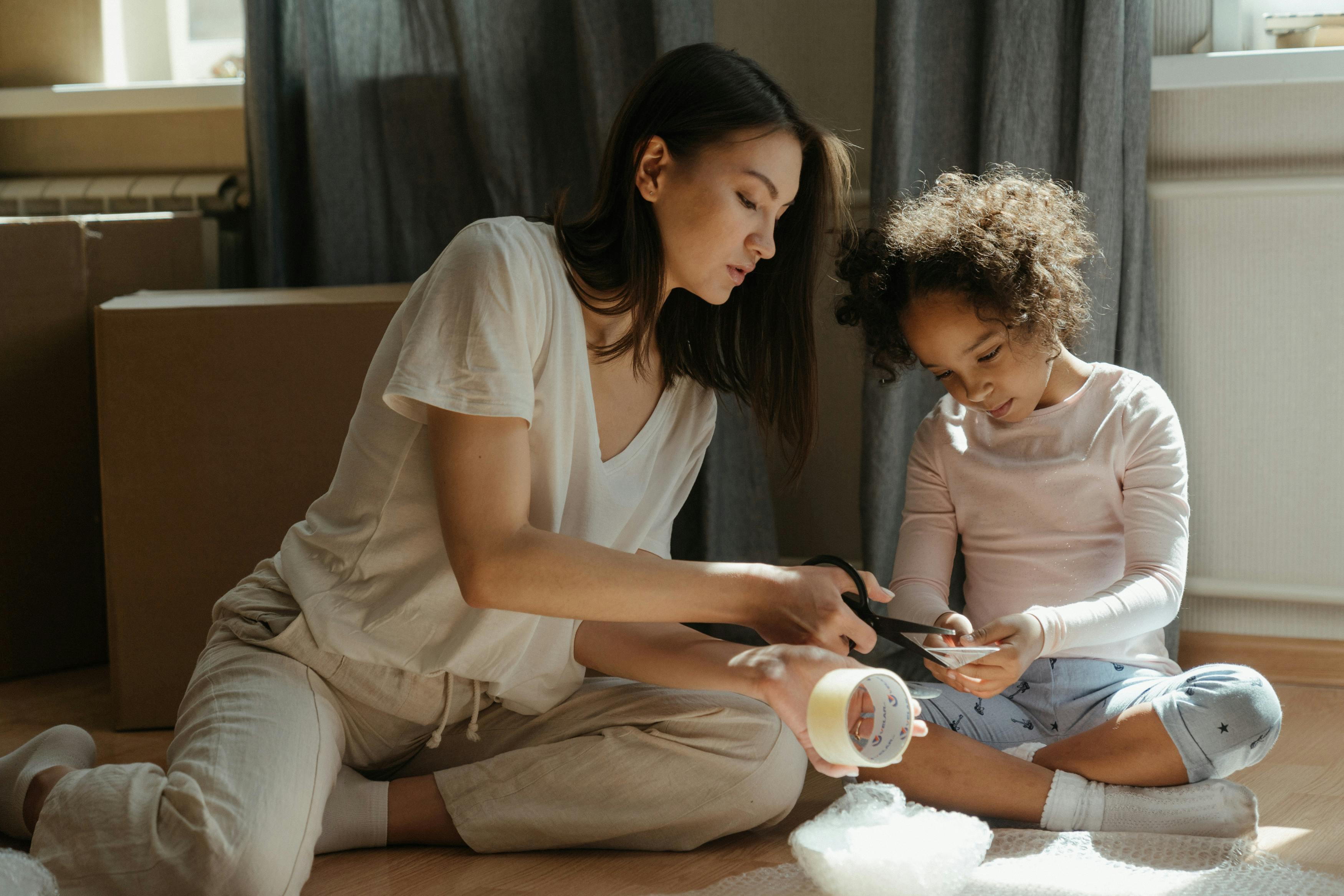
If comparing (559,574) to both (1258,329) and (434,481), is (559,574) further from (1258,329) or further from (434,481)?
(1258,329)

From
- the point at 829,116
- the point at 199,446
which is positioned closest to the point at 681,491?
the point at 199,446

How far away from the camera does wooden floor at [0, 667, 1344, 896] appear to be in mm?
1082

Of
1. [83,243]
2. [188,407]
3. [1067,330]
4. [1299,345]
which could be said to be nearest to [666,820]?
[1067,330]

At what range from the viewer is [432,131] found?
1.86 metres

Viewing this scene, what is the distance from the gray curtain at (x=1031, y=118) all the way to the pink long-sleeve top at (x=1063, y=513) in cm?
17

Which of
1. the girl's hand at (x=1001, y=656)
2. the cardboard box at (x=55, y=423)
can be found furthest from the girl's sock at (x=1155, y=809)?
the cardboard box at (x=55, y=423)

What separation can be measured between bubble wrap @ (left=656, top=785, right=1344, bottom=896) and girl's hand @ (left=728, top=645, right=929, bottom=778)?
80mm

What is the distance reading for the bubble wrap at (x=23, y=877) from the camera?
866 millimetres

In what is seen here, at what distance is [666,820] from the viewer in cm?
116

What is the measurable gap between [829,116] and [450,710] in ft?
3.60

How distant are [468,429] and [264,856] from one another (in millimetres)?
384

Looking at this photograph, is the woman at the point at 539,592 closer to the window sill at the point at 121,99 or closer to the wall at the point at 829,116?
the wall at the point at 829,116

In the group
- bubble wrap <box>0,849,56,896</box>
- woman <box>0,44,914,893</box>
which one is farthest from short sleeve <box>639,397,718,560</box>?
bubble wrap <box>0,849,56,896</box>

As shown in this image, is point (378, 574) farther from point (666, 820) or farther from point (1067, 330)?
point (1067, 330)
